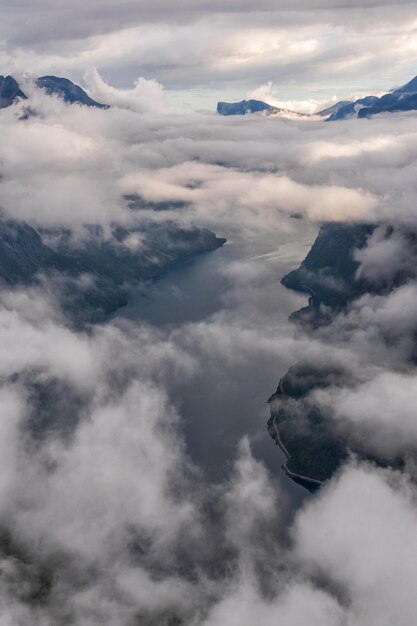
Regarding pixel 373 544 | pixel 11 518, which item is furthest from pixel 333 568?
pixel 11 518

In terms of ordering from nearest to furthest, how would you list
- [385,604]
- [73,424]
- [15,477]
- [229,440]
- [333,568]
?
1. [385,604]
2. [333,568]
3. [15,477]
4. [229,440]
5. [73,424]

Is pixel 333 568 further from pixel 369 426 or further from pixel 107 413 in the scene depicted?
pixel 107 413

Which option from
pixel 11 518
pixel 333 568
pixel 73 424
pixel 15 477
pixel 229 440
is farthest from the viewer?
pixel 73 424

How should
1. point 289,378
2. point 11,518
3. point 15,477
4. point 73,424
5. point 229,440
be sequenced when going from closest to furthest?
point 11,518 < point 15,477 < point 229,440 < point 73,424 < point 289,378

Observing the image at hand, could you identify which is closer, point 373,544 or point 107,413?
point 373,544

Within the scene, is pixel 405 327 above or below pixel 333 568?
above

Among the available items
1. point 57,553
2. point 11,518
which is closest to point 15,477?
point 11,518

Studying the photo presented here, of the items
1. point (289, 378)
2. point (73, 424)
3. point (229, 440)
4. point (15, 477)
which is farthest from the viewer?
point (289, 378)

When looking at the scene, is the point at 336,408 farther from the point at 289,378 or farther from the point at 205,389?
the point at 205,389

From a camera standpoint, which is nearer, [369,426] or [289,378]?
[369,426]
